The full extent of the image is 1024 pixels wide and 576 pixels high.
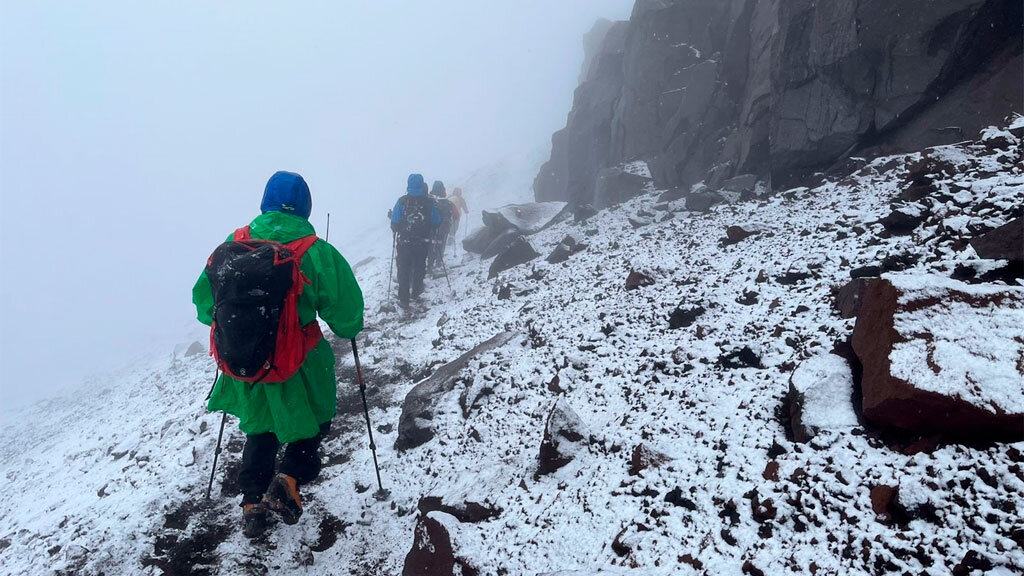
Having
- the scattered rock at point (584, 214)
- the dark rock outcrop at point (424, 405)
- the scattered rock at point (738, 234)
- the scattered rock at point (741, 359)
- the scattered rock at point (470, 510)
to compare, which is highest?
the scattered rock at point (738, 234)

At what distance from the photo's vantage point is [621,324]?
23.6 feet

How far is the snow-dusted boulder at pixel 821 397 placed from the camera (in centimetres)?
357

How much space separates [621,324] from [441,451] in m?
3.23

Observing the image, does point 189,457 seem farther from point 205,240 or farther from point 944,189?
point 205,240

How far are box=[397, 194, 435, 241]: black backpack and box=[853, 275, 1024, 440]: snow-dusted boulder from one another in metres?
A: 11.4

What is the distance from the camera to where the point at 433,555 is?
3.93 m

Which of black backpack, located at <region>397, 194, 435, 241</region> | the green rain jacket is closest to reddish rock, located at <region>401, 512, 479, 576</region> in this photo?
the green rain jacket

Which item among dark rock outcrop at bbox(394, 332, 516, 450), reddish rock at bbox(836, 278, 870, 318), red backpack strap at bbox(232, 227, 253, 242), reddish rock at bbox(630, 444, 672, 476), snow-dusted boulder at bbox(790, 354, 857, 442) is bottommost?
dark rock outcrop at bbox(394, 332, 516, 450)

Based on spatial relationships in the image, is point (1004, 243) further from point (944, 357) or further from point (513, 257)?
point (513, 257)

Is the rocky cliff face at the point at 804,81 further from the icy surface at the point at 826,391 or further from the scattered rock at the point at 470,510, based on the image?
the scattered rock at the point at 470,510

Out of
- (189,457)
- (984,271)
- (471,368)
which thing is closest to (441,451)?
(471,368)

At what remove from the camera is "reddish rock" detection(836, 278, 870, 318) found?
4777 millimetres

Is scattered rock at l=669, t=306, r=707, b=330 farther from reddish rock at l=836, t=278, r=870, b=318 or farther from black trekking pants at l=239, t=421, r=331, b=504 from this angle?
black trekking pants at l=239, t=421, r=331, b=504

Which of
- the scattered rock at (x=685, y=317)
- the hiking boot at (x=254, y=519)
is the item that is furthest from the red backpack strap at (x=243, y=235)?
the scattered rock at (x=685, y=317)
